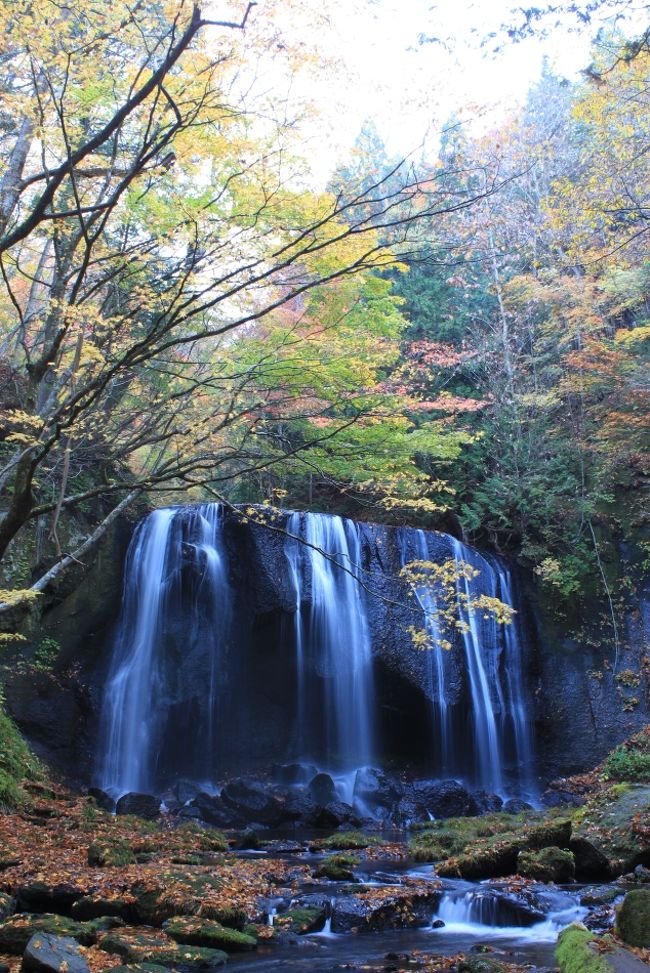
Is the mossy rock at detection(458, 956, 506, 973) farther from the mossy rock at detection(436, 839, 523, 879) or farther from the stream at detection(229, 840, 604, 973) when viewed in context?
the mossy rock at detection(436, 839, 523, 879)

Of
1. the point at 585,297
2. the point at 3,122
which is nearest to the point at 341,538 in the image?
the point at 585,297

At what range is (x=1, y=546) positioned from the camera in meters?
5.03

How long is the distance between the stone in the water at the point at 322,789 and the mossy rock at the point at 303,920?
6.36 meters

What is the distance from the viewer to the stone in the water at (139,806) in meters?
10.8

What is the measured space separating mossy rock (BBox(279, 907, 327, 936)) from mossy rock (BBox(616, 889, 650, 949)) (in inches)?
102

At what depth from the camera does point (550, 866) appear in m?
6.93

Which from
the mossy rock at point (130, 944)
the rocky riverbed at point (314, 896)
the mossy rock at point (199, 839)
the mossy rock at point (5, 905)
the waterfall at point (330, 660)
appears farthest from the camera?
the waterfall at point (330, 660)

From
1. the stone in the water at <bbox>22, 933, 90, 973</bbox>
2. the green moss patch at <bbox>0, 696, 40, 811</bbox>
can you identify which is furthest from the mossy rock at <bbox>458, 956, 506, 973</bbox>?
the green moss patch at <bbox>0, 696, 40, 811</bbox>

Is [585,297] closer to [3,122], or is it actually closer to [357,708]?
[357,708]

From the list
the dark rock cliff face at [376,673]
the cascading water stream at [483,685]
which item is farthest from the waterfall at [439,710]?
the cascading water stream at [483,685]

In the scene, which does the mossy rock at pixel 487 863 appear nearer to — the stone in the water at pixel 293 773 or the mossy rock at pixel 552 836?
the mossy rock at pixel 552 836

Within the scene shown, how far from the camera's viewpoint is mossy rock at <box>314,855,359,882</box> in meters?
7.43

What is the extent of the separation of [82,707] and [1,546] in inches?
352

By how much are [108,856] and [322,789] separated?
21.6ft
